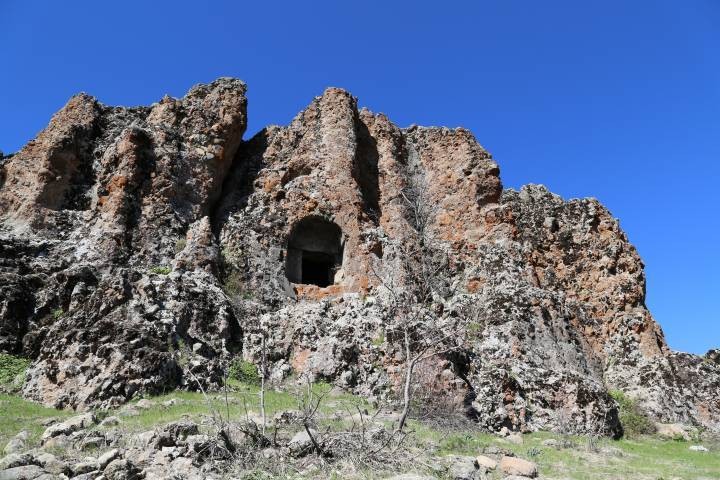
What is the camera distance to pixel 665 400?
72.5 ft

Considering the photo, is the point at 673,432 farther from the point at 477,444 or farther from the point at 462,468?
the point at 462,468

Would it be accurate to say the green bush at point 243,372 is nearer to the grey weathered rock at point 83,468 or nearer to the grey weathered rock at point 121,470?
the grey weathered rock at point 83,468

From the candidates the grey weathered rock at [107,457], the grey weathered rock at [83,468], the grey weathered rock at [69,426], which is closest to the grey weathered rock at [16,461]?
the grey weathered rock at [83,468]

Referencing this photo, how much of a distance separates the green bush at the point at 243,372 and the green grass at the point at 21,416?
17.9ft

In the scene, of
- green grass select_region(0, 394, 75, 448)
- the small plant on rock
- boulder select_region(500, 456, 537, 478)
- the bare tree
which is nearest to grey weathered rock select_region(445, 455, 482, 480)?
boulder select_region(500, 456, 537, 478)

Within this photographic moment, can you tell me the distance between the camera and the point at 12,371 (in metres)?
18.1

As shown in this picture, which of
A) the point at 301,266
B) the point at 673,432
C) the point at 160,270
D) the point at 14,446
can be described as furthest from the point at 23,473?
the point at 673,432

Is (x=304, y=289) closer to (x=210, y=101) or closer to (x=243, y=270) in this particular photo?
(x=243, y=270)

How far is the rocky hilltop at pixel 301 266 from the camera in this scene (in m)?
18.2

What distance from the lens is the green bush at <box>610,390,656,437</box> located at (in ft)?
65.2

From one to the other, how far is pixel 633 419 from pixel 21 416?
21.1 metres

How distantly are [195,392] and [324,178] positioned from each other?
557 inches

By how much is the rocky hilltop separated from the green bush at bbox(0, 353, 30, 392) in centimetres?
65

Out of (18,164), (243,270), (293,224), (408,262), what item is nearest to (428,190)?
(408,262)
